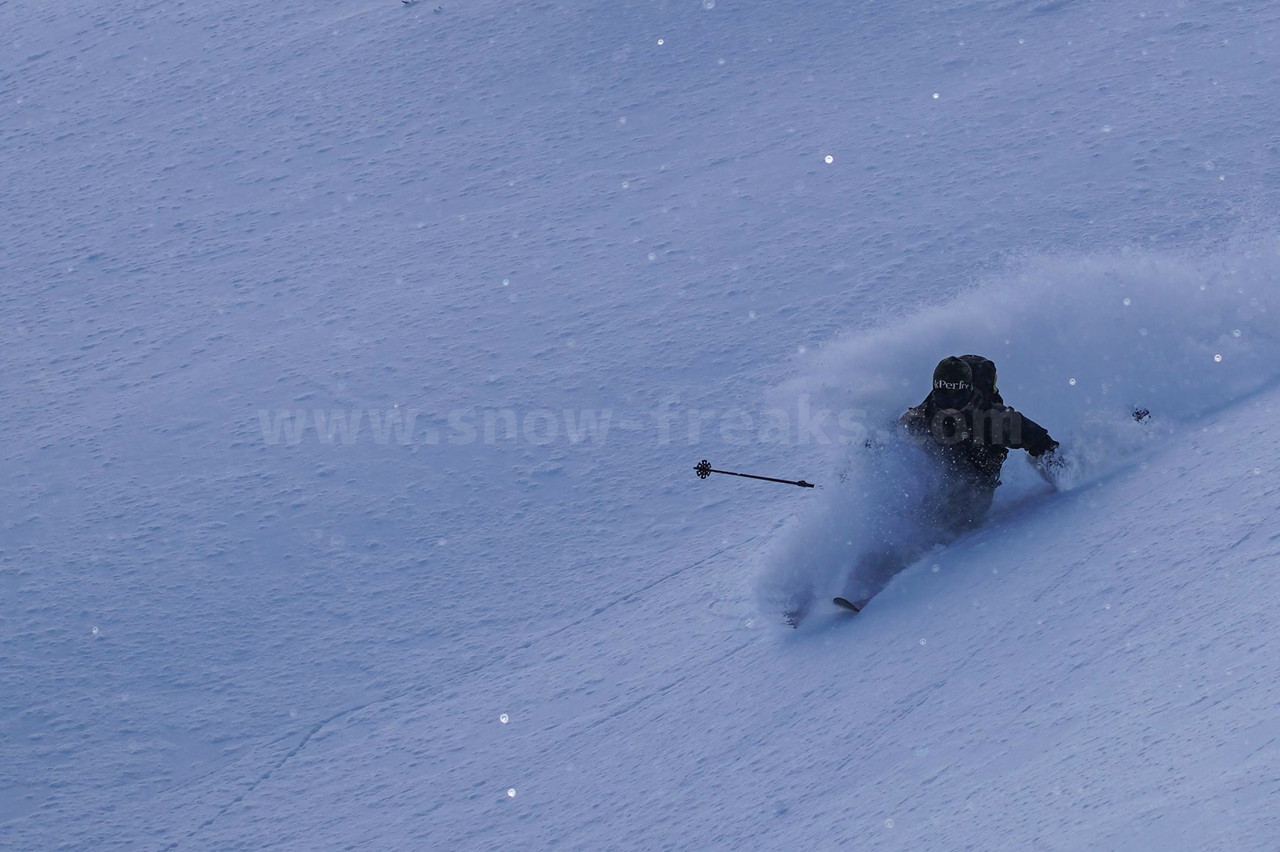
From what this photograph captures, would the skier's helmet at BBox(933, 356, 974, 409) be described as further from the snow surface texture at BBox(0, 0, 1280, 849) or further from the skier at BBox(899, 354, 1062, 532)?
the snow surface texture at BBox(0, 0, 1280, 849)

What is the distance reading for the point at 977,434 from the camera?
614cm

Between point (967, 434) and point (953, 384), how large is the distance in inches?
11.8

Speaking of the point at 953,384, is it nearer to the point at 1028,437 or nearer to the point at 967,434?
the point at 967,434

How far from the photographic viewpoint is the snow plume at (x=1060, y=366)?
21.3 feet

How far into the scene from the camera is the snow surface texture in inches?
199

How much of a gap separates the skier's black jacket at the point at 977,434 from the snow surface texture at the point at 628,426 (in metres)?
0.41

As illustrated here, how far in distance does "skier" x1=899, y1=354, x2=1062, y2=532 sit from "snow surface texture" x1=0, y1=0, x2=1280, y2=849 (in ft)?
0.95

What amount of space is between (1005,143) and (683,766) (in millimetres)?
7498

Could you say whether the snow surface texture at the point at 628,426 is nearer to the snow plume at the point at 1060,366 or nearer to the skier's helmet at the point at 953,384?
the snow plume at the point at 1060,366

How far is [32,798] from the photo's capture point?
667 cm


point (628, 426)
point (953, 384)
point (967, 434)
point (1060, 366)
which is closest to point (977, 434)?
point (967, 434)

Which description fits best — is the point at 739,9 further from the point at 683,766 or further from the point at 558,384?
the point at 683,766

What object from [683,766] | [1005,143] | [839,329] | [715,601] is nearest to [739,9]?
[1005,143]

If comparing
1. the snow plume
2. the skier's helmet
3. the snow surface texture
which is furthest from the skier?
the snow surface texture
